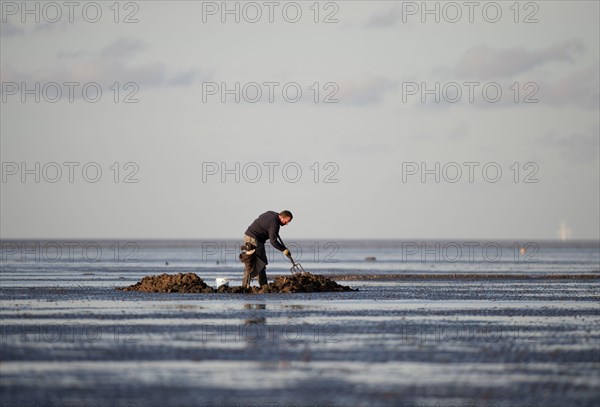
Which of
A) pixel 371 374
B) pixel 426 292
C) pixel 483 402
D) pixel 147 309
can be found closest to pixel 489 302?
pixel 426 292

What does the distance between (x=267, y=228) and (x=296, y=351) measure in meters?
13.0

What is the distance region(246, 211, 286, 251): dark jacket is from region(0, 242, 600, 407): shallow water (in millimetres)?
1462

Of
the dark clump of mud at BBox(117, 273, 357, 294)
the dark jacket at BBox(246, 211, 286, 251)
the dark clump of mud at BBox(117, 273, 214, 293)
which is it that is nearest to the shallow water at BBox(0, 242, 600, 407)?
the dark jacket at BBox(246, 211, 286, 251)

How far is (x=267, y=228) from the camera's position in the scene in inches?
1166

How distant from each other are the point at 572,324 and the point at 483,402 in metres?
9.70

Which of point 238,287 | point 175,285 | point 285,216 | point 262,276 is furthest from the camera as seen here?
point 175,285

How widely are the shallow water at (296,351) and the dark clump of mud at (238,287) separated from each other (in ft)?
6.02

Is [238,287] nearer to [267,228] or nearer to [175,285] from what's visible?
[175,285]

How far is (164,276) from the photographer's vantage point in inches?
1267

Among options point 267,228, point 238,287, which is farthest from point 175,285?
point 267,228

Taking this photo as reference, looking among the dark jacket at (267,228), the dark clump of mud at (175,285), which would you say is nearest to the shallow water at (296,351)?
the dark jacket at (267,228)

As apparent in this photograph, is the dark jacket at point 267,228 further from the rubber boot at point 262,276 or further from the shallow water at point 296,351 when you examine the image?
the shallow water at point 296,351

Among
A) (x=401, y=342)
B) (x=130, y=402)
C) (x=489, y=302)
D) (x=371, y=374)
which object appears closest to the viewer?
(x=130, y=402)

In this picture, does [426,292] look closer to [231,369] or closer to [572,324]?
[572,324]
